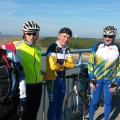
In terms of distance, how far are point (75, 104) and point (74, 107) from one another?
0.13m

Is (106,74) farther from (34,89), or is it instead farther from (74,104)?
(34,89)

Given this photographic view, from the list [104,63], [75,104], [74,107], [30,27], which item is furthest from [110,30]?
[30,27]

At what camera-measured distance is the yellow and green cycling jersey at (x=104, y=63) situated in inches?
311

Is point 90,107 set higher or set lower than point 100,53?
lower

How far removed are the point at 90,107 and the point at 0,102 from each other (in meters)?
3.65

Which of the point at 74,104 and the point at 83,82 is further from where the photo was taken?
the point at 83,82

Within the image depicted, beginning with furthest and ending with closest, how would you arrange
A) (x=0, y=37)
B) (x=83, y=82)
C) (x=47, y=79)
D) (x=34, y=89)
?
(x=83, y=82)
(x=47, y=79)
(x=34, y=89)
(x=0, y=37)

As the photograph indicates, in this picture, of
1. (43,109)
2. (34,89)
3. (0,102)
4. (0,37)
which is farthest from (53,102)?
(0,102)

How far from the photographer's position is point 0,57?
4.83 metres

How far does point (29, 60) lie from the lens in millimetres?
5898

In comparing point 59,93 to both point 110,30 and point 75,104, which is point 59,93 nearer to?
point 75,104

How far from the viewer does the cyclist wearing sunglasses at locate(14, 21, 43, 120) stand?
5.88 metres

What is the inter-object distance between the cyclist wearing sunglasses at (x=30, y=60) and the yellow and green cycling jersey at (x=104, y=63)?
2075mm

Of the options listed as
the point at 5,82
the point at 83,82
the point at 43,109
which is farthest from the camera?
A: the point at 83,82
